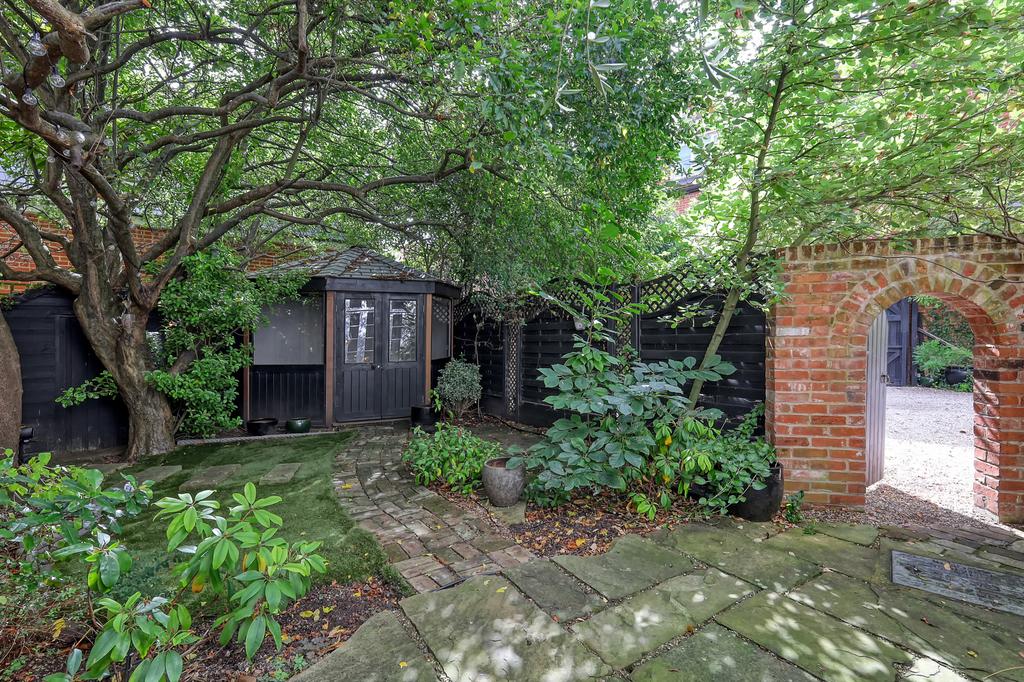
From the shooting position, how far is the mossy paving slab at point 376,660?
5.38 feet

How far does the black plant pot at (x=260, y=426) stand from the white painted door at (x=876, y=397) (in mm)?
6631

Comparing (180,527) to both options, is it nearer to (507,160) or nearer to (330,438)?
(507,160)

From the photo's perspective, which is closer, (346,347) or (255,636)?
(255,636)

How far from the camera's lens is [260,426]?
19.4ft

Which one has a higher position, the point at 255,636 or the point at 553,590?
the point at 255,636

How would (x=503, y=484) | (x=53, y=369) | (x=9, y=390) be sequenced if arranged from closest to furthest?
(x=503, y=484) < (x=9, y=390) < (x=53, y=369)

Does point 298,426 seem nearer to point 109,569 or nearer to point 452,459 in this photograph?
point 452,459

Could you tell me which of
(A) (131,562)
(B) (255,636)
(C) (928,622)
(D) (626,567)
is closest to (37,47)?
(A) (131,562)

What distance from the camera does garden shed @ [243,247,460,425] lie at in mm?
6418

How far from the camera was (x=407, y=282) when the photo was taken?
22.0ft

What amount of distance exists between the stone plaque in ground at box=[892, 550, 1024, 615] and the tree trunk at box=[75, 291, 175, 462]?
6586mm

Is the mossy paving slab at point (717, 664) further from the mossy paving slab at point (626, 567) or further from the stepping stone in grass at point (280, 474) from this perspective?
the stepping stone in grass at point (280, 474)

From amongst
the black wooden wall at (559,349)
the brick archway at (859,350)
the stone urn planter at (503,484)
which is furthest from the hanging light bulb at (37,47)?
the brick archway at (859,350)

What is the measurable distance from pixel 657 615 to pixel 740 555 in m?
0.87
